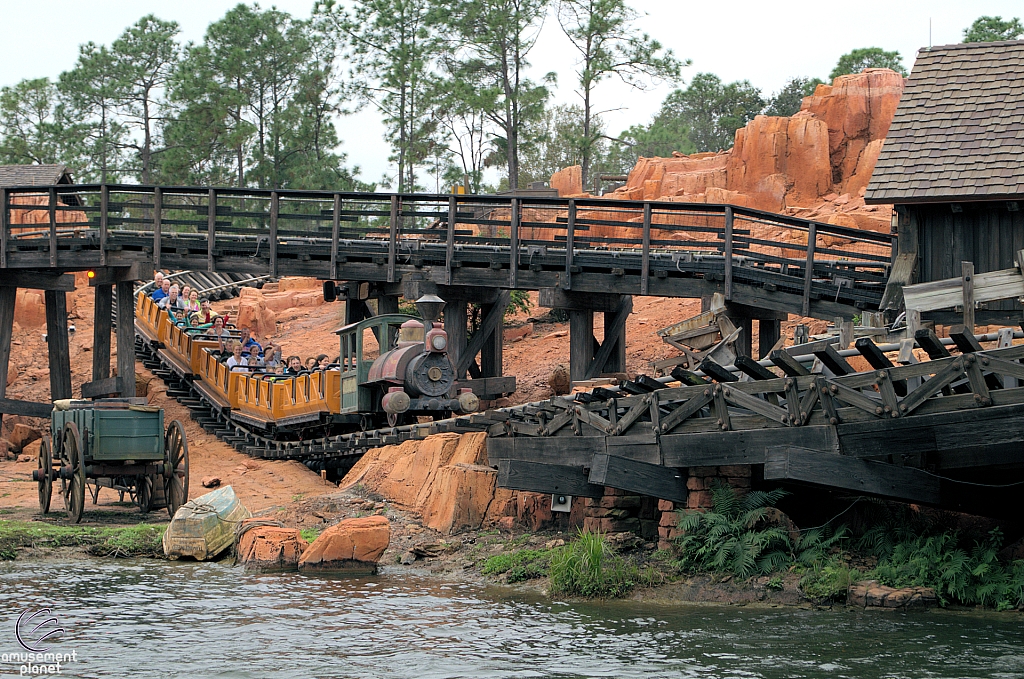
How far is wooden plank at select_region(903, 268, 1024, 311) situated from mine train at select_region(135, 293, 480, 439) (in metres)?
8.60

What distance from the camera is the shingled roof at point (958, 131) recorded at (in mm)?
18734

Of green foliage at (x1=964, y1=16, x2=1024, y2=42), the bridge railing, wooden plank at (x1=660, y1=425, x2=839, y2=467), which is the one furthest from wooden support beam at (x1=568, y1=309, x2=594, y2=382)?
green foliage at (x1=964, y1=16, x2=1024, y2=42)

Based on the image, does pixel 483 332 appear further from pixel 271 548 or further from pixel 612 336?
pixel 271 548

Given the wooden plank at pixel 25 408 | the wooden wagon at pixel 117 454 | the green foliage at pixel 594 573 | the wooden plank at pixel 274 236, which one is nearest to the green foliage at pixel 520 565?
the green foliage at pixel 594 573

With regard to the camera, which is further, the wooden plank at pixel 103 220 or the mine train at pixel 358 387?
the wooden plank at pixel 103 220

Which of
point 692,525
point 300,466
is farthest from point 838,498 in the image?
point 300,466

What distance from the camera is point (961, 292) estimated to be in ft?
53.5

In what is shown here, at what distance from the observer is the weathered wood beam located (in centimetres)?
1522

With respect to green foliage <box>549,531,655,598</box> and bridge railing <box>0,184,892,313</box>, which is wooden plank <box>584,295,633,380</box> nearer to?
bridge railing <box>0,184,892,313</box>

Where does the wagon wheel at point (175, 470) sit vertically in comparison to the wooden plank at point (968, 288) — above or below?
below

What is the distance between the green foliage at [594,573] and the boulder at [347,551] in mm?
2633

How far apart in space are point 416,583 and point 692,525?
336cm

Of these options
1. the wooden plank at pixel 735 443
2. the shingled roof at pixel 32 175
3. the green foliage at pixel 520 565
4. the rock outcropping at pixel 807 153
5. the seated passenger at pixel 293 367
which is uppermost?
the rock outcropping at pixel 807 153

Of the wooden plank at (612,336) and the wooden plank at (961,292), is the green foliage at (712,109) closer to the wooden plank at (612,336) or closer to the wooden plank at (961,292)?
the wooden plank at (612,336)
